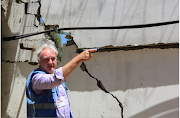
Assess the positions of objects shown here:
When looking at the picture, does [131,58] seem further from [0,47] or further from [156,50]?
[0,47]

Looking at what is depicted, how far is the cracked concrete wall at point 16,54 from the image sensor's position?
8.50ft

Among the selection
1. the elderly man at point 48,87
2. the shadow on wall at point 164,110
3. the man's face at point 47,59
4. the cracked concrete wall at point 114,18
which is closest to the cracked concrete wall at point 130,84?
the shadow on wall at point 164,110

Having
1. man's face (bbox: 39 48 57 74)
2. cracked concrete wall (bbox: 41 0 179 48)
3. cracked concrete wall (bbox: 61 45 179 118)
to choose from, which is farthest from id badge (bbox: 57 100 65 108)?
cracked concrete wall (bbox: 41 0 179 48)

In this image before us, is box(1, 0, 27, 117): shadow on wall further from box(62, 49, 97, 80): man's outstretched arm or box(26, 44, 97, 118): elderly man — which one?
box(62, 49, 97, 80): man's outstretched arm

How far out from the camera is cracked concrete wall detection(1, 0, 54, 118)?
8.50 ft

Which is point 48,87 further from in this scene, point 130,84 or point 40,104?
point 130,84

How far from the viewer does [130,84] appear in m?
2.15

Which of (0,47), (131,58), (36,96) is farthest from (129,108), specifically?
(0,47)

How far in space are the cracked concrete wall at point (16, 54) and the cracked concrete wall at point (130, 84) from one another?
27.0 inches

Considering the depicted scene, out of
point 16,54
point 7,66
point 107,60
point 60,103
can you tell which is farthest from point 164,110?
point 7,66

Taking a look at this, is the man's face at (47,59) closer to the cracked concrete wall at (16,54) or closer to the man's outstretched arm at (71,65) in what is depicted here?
the man's outstretched arm at (71,65)

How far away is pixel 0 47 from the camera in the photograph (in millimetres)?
2631

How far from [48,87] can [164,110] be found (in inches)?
66.8

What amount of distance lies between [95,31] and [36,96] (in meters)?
1.41
